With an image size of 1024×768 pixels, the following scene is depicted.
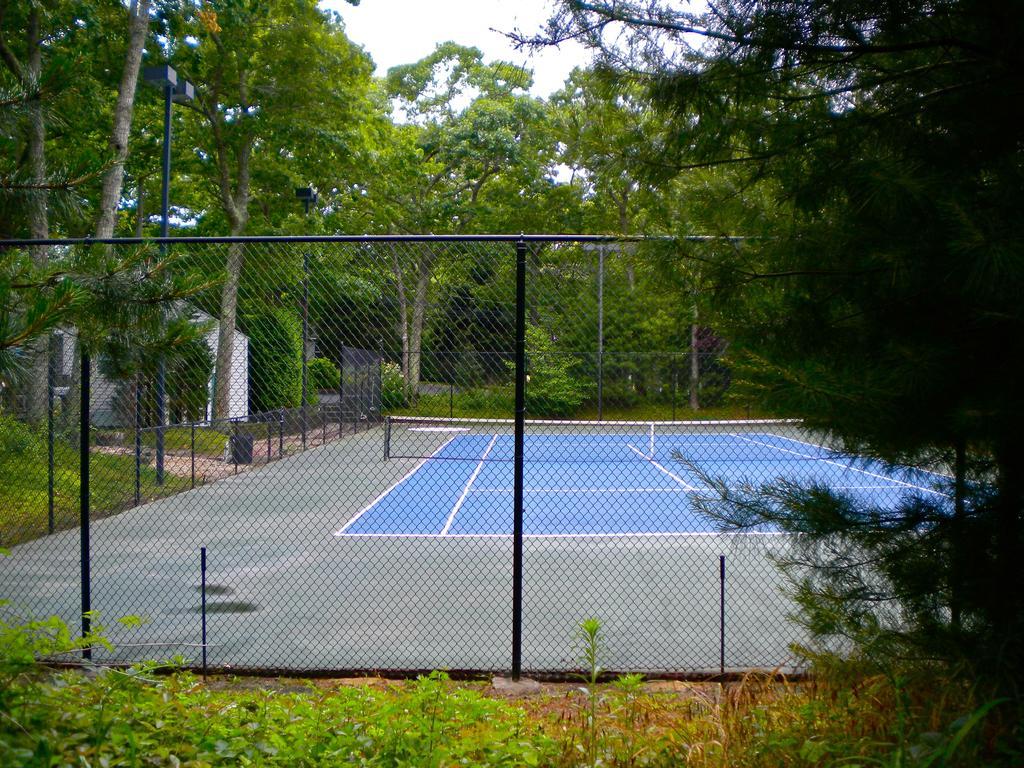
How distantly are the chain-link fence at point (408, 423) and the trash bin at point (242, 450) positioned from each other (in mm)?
1272

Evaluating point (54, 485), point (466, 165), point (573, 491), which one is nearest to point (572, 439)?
point (54, 485)

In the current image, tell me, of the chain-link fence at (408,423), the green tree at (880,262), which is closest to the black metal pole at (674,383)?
the chain-link fence at (408,423)

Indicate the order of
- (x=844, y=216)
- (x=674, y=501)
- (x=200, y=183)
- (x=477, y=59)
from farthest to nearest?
(x=477, y=59) → (x=200, y=183) → (x=674, y=501) → (x=844, y=216)

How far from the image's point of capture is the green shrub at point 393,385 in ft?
21.7

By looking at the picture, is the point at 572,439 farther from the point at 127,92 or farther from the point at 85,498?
the point at 127,92

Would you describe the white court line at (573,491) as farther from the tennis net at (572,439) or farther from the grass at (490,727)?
the grass at (490,727)

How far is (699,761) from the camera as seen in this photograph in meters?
3.03

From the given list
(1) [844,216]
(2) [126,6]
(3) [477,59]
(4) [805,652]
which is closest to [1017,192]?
(1) [844,216]

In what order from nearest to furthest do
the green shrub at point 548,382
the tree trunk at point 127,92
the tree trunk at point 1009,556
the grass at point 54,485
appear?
the tree trunk at point 1009,556 → the green shrub at point 548,382 → the grass at point 54,485 → the tree trunk at point 127,92

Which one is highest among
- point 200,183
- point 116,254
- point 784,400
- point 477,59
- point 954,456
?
point 477,59

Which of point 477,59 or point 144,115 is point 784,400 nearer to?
point 144,115

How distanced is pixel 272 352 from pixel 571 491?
10409 millimetres

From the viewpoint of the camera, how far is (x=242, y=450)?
13734 millimetres

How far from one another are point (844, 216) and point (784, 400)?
79cm
